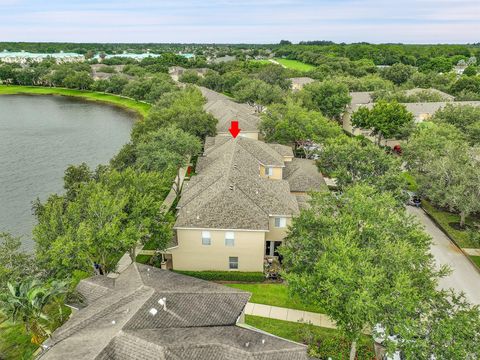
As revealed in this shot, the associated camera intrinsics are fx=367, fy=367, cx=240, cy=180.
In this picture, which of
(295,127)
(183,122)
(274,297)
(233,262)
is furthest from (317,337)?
(183,122)

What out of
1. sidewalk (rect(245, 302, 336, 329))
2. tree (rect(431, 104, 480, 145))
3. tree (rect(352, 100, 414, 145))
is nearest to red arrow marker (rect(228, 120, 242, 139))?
tree (rect(352, 100, 414, 145))

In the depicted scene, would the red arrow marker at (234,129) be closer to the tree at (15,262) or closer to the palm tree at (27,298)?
the tree at (15,262)

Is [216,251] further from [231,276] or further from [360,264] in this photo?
[360,264]

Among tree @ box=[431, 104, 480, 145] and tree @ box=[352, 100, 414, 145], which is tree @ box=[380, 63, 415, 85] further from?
tree @ box=[352, 100, 414, 145]

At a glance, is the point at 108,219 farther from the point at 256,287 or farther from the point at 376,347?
the point at 376,347

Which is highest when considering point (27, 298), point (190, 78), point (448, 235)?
point (190, 78)

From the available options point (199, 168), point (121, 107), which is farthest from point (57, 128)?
point (199, 168)

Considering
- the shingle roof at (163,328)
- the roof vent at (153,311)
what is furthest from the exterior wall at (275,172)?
the roof vent at (153,311)
